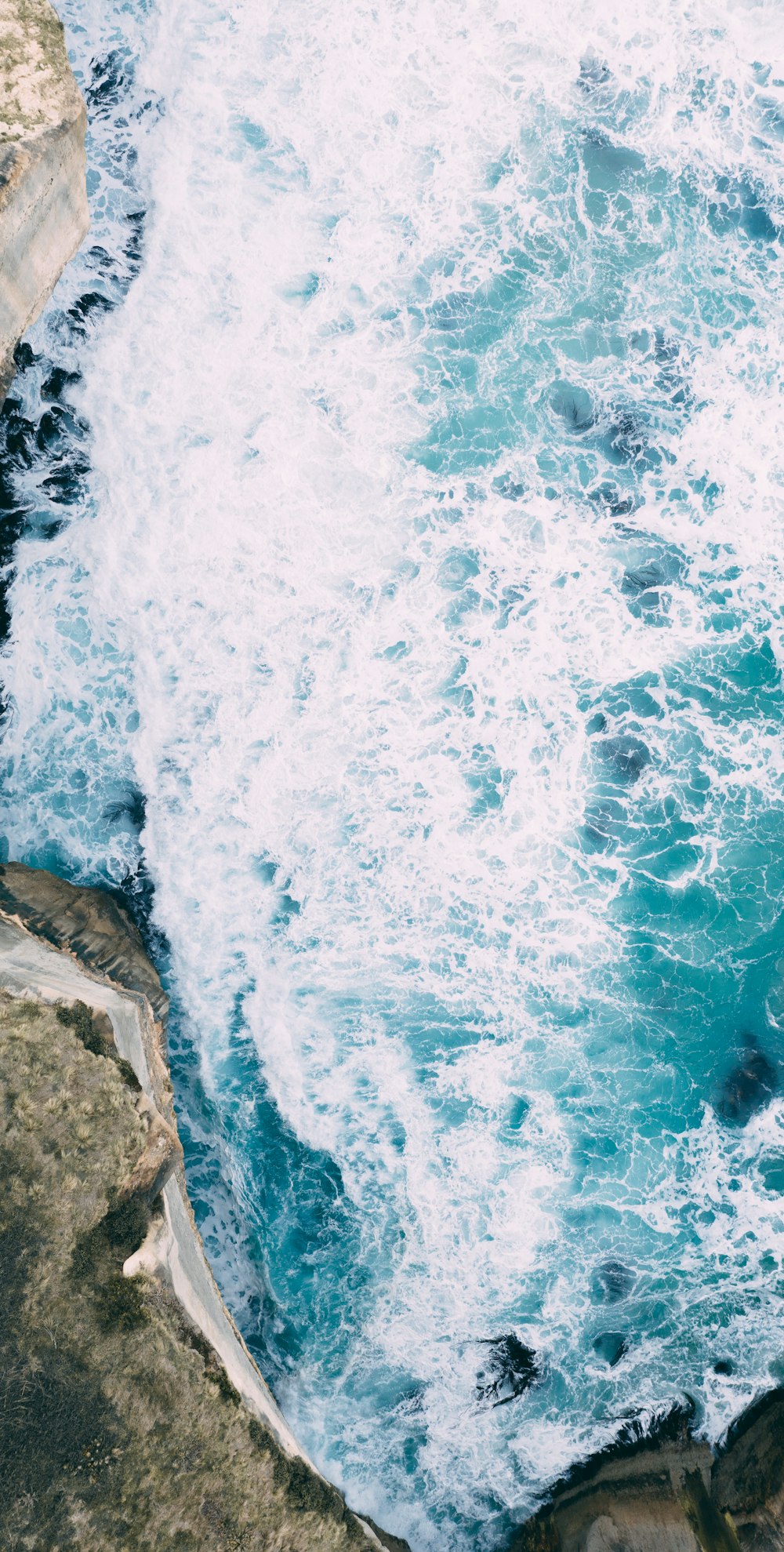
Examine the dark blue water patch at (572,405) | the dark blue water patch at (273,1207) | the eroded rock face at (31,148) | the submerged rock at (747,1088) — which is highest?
the eroded rock face at (31,148)

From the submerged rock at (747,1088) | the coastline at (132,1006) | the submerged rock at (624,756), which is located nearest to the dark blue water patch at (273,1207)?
the coastline at (132,1006)

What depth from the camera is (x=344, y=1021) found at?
13477 millimetres

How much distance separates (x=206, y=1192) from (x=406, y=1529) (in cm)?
640

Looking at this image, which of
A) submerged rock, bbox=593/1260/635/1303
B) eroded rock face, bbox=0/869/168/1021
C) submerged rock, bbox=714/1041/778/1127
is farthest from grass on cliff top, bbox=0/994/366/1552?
submerged rock, bbox=714/1041/778/1127

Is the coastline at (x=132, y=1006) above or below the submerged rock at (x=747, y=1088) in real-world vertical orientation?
above

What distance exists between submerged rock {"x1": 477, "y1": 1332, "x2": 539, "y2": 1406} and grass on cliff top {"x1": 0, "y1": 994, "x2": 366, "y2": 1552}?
4155 millimetres

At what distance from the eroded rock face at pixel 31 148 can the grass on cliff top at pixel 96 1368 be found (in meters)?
8.98

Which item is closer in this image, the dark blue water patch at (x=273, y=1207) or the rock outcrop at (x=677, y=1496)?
the rock outcrop at (x=677, y=1496)

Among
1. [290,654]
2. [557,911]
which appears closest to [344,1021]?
[557,911]

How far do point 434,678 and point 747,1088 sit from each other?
28.7 feet

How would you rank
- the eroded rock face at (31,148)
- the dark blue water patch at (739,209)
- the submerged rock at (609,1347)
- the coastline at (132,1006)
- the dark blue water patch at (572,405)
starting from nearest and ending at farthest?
the eroded rock face at (31,148)
the coastline at (132,1006)
the submerged rock at (609,1347)
the dark blue water patch at (572,405)
the dark blue water patch at (739,209)

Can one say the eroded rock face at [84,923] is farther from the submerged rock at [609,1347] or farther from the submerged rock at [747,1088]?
the submerged rock at [747,1088]

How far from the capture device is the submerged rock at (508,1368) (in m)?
13.4

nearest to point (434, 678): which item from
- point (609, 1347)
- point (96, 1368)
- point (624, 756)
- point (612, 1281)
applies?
point (624, 756)
